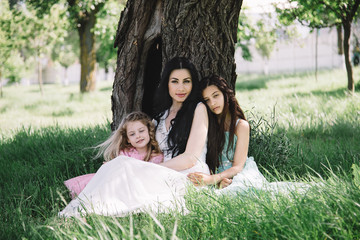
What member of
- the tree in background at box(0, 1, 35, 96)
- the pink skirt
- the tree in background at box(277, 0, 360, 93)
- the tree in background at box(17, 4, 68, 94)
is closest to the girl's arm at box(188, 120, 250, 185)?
the pink skirt

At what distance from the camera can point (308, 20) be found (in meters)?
10.1

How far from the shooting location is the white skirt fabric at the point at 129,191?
273cm

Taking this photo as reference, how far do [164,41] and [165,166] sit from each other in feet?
5.23

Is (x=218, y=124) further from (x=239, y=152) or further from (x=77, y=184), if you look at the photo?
(x=77, y=184)

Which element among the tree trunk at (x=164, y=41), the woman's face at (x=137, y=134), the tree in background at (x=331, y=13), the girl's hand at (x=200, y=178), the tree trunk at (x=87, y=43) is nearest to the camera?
the girl's hand at (x=200, y=178)

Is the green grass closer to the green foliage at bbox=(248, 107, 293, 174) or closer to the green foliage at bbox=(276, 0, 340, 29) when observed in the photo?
the green foliage at bbox=(248, 107, 293, 174)

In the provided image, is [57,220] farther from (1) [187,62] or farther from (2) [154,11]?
(2) [154,11]

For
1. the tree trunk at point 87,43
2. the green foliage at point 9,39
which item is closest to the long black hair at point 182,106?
the green foliage at point 9,39

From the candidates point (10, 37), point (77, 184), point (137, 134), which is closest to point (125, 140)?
point (137, 134)

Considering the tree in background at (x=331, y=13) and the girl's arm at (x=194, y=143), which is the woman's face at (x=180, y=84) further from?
the tree in background at (x=331, y=13)

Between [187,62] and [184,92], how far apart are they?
34 cm

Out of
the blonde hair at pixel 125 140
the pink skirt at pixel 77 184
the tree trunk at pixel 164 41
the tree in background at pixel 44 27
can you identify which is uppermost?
the tree in background at pixel 44 27

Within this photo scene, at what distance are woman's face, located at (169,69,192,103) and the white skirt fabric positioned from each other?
1009mm

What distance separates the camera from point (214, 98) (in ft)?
12.1
